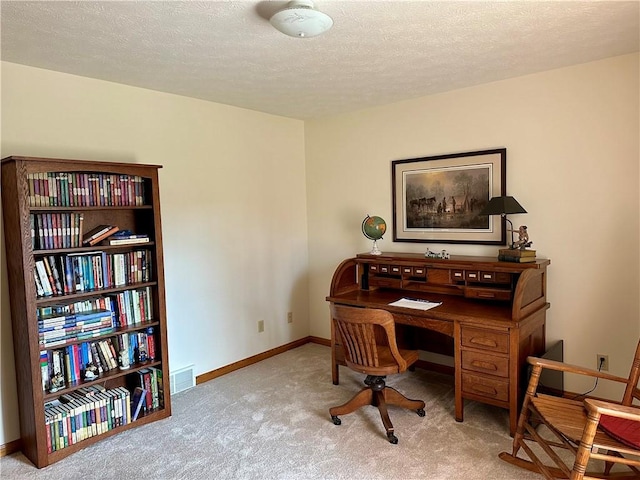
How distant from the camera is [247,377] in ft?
12.3

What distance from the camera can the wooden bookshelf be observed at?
7.98 ft

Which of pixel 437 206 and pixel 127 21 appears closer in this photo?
pixel 127 21

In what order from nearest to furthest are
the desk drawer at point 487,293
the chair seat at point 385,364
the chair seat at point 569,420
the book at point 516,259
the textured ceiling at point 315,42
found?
1. the chair seat at point 569,420
2. the textured ceiling at point 315,42
3. the chair seat at point 385,364
4. the book at point 516,259
5. the desk drawer at point 487,293

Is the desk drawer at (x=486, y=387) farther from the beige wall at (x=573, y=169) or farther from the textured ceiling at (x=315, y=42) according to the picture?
the textured ceiling at (x=315, y=42)

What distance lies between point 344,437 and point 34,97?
2.88m

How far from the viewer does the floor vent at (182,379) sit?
3.44 meters

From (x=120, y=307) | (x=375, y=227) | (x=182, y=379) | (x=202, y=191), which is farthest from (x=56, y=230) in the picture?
(x=375, y=227)

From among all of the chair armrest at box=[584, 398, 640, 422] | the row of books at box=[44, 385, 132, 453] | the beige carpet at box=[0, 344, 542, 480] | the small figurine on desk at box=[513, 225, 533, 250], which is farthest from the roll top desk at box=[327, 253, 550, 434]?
the row of books at box=[44, 385, 132, 453]

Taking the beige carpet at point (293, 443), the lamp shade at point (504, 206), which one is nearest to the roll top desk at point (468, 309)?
the beige carpet at point (293, 443)

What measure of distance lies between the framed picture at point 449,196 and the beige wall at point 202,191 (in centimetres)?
118

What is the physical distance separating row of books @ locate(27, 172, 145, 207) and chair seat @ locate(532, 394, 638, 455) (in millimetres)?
2710

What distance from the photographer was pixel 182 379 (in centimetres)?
349

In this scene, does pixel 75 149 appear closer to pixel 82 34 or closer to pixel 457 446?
pixel 82 34

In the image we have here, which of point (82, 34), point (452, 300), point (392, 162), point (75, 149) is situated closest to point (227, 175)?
point (75, 149)
